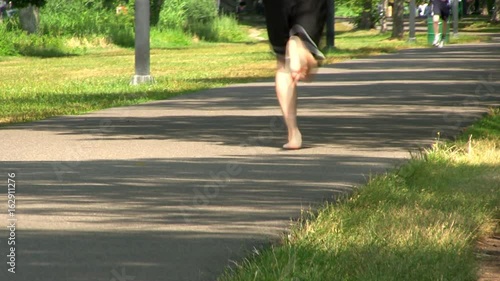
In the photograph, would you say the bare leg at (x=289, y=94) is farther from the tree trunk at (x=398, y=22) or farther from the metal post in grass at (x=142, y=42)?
the tree trunk at (x=398, y=22)

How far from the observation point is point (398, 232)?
21.6ft

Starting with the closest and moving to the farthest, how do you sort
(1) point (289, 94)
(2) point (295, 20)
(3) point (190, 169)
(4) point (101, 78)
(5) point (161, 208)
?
1. (5) point (161, 208)
2. (3) point (190, 169)
3. (2) point (295, 20)
4. (1) point (289, 94)
5. (4) point (101, 78)

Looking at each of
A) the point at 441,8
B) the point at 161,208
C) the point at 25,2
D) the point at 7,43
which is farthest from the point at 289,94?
the point at 7,43

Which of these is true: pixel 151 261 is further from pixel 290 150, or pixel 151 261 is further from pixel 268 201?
pixel 290 150

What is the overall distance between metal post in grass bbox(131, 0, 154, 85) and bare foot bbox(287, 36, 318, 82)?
10.2 meters

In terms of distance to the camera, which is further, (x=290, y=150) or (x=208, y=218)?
(x=290, y=150)

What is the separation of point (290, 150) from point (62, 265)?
193 inches

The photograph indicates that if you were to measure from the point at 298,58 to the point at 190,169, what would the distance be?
1.33 m

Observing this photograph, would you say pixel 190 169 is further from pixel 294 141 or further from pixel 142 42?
pixel 142 42

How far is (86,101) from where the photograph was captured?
55.6 ft

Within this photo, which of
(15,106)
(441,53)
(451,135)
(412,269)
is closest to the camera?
(412,269)

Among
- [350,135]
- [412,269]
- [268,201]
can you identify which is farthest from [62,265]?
[350,135]

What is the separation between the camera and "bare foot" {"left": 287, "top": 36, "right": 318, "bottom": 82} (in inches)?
399

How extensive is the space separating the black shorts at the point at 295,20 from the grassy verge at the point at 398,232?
1280mm
